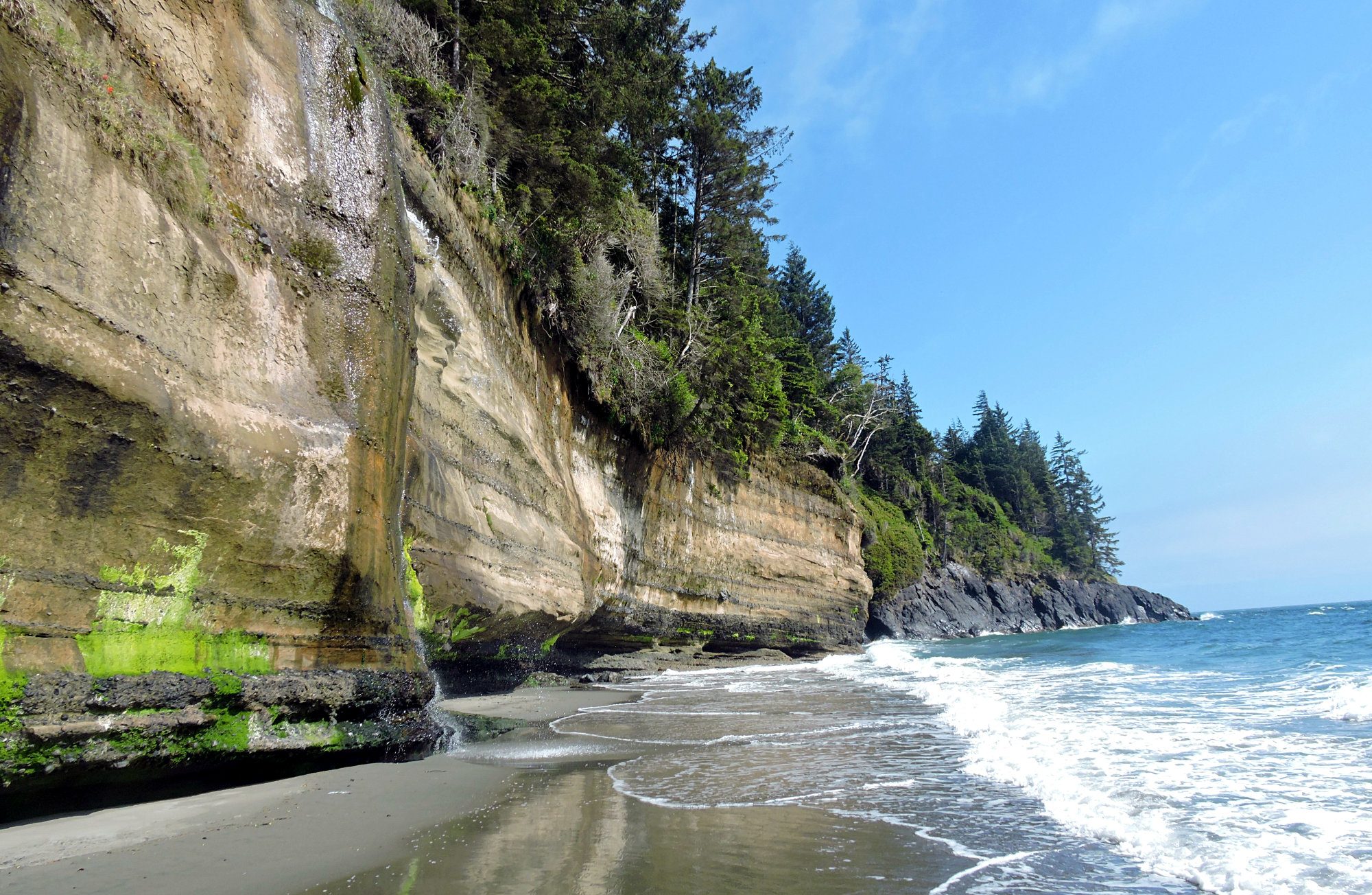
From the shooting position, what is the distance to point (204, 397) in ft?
15.8

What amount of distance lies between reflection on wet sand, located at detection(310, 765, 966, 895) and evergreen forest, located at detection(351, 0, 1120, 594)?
7.74 metres

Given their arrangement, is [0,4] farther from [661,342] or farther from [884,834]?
[661,342]

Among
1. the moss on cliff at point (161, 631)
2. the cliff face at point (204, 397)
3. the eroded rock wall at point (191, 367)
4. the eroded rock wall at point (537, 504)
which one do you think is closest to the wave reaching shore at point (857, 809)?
the cliff face at point (204, 397)

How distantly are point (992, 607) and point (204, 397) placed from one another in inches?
2117

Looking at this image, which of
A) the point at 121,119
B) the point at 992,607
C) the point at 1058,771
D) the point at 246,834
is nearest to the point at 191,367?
the point at 121,119

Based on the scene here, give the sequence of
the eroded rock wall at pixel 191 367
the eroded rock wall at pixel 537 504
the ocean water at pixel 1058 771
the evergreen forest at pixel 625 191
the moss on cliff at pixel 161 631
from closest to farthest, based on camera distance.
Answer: the ocean water at pixel 1058 771 < the eroded rock wall at pixel 191 367 < the moss on cliff at pixel 161 631 < the eroded rock wall at pixel 537 504 < the evergreen forest at pixel 625 191

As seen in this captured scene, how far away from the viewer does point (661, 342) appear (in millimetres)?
19188

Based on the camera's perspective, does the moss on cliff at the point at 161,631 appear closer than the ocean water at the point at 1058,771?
No

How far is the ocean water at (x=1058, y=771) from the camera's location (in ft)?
12.5

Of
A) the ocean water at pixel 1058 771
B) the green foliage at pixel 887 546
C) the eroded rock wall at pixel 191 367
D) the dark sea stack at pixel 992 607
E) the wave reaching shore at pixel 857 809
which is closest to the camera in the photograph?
the wave reaching shore at pixel 857 809

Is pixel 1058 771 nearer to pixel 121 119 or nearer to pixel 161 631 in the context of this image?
pixel 161 631

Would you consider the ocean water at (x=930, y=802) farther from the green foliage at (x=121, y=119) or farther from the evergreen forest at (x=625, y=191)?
the evergreen forest at (x=625, y=191)

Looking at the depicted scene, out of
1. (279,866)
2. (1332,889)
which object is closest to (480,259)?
(279,866)

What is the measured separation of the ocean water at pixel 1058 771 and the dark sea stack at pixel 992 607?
2948 cm
